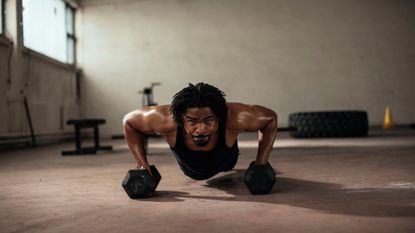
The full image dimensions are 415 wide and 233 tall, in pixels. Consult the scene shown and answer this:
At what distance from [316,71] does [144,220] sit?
7.34m

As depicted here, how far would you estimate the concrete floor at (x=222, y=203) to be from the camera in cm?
134

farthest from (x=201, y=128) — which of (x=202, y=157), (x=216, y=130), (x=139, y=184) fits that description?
(x=139, y=184)

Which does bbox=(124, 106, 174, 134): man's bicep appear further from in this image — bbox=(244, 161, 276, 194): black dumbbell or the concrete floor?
bbox=(244, 161, 276, 194): black dumbbell

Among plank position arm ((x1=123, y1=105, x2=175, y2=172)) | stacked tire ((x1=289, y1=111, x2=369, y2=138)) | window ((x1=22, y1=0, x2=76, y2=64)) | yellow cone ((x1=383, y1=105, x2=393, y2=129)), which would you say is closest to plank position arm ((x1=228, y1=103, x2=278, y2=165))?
plank position arm ((x1=123, y1=105, x2=175, y2=172))

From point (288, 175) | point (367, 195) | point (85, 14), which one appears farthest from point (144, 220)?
point (85, 14)

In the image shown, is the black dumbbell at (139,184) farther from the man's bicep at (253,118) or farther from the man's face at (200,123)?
the man's bicep at (253,118)

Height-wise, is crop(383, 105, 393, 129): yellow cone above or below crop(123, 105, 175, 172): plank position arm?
below

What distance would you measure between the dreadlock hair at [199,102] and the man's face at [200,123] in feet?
0.08

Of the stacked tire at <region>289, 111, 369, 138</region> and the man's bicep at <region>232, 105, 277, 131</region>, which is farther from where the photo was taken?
the stacked tire at <region>289, 111, 369, 138</region>

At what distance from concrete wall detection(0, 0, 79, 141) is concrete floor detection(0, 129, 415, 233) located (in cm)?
317

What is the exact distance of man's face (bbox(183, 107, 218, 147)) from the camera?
5.76ft

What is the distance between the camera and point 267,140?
2002mm

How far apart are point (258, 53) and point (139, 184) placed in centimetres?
678

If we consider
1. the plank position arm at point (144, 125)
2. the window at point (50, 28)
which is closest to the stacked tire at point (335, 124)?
the plank position arm at point (144, 125)
